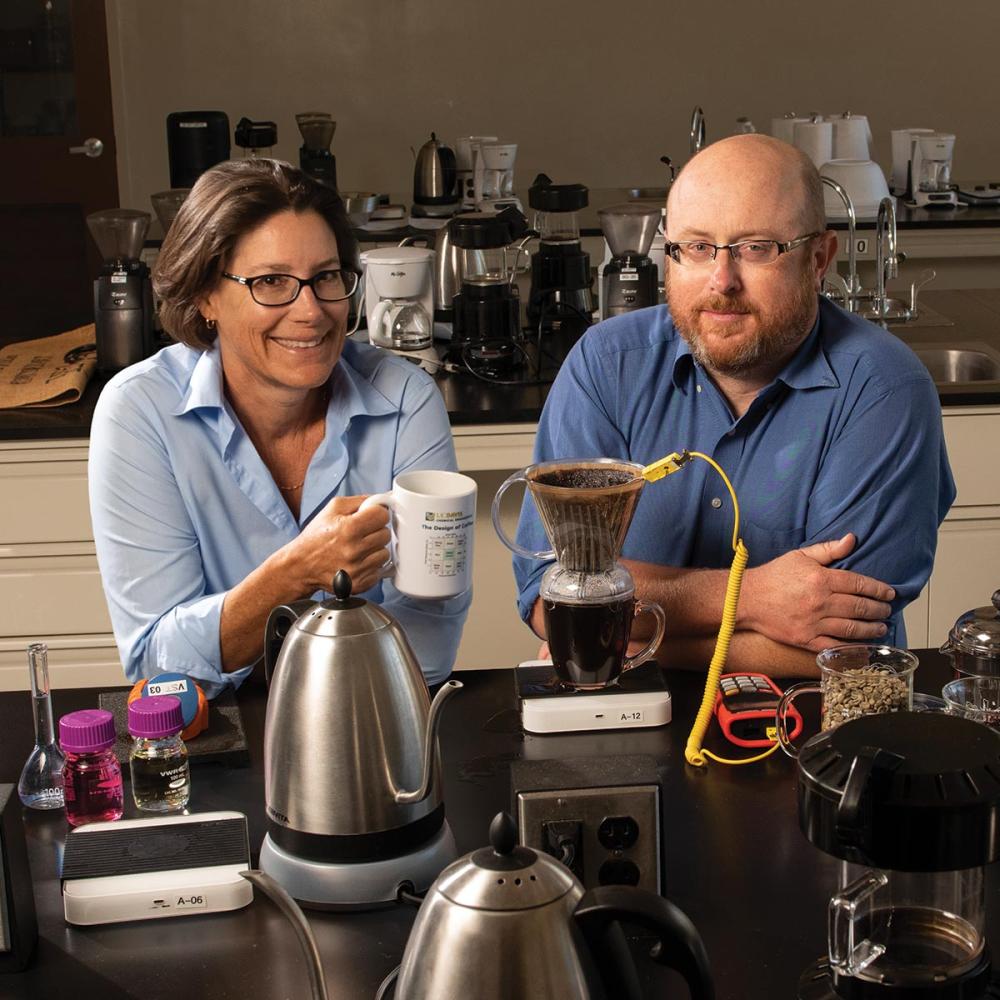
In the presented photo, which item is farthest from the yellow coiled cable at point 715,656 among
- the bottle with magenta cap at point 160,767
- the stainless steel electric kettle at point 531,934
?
the stainless steel electric kettle at point 531,934

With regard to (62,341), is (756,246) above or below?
above

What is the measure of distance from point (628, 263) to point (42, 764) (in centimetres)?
201

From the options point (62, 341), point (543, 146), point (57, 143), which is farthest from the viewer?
point (543, 146)

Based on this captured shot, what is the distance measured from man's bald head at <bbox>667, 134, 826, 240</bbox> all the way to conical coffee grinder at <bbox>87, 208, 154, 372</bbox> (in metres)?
1.54

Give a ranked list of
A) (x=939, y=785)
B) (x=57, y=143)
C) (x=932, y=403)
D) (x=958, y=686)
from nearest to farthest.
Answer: (x=939, y=785), (x=958, y=686), (x=932, y=403), (x=57, y=143)

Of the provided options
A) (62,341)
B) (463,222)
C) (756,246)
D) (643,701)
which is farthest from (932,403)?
(62,341)

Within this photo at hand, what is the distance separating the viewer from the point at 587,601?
5.27 ft

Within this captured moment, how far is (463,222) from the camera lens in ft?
10.4

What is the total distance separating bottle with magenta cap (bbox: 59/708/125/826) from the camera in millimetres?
1437

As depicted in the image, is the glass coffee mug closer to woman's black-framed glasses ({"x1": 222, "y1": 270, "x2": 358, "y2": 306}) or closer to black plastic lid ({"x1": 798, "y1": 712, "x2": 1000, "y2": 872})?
black plastic lid ({"x1": 798, "y1": 712, "x2": 1000, "y2": 872})

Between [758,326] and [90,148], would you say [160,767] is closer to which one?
[758,326]

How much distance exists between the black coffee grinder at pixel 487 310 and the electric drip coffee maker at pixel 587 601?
1554 millimetres

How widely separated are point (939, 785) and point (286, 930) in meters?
0.58

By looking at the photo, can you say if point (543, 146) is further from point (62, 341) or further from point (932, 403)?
point (932, 403)
